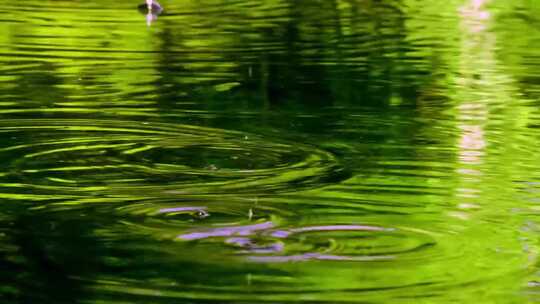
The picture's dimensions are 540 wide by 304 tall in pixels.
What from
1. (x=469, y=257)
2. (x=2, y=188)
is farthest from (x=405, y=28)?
(x=469, y=257)

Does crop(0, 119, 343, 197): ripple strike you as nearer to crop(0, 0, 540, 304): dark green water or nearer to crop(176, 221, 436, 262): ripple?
crop(0, 0, 540, 304): dark green water

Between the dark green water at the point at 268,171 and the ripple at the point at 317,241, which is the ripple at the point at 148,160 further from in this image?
the ripple at the point at 317,241

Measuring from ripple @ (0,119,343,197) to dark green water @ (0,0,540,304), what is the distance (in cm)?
2

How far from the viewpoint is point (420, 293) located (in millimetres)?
5312

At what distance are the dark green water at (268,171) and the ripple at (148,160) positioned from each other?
0.07 ft

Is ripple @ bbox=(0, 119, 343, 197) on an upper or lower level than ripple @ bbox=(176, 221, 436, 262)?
lower

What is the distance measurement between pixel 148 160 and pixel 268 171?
29.9 inches

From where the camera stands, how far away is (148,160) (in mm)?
8211

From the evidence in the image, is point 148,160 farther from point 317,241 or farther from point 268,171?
point 317,241

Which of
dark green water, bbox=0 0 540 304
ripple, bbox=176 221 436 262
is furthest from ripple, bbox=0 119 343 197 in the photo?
ripple, bbox=176 221 436 262

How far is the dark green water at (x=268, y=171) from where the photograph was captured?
5.54m

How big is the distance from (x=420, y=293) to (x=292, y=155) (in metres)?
3.15

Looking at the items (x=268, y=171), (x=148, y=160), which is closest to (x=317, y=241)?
(x=268, y=171)

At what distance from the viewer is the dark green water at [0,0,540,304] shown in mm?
5543
